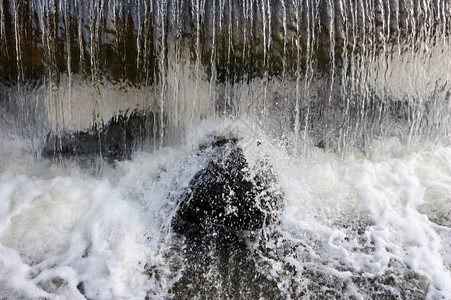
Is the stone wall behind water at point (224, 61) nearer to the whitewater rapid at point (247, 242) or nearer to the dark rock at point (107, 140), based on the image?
the dark rock at point (107, 140)

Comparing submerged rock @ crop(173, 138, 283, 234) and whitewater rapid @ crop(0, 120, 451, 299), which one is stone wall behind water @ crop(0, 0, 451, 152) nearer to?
whitewater rapid @ crop(0, 120, 451, 299)

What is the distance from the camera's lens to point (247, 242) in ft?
12.8

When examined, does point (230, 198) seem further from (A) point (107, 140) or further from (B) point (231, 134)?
(A) point (107, 140)

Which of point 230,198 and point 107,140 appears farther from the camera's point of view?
point 107,140

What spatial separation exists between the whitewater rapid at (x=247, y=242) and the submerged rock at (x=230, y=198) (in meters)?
0.13

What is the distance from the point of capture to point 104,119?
15.3 feet

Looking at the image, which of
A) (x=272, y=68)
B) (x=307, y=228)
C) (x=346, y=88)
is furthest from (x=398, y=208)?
(x=272, y=68)

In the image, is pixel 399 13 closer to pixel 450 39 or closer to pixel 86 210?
pixel 450 39

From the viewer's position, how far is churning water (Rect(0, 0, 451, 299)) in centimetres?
354

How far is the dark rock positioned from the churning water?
0.03 metres

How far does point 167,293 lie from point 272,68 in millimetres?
2654

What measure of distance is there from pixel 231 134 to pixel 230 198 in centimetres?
97

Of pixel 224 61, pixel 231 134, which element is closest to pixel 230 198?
pixel 231 134

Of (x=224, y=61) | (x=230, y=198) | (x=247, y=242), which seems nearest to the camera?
(x=247, y=242)
